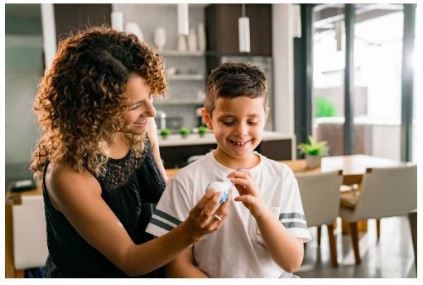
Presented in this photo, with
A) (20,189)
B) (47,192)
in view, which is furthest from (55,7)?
(47,192)

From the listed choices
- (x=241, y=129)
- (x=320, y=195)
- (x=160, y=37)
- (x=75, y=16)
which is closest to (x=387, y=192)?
(x=320, y=195)

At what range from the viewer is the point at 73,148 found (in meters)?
0.91

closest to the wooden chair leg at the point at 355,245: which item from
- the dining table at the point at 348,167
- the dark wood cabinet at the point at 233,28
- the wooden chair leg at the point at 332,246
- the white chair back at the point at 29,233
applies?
the wooden chair leg at the point at 332,246

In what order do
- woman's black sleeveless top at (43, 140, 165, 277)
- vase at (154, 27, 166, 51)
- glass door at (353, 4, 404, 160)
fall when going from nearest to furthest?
woman's black sleeveless top at (43, 140, 165, 277) → glass door at (353, 4, 404, 160) → vase at (154, 27, 166, 51)

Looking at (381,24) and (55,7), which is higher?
(55,7)

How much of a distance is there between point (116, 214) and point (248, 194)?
36 cm

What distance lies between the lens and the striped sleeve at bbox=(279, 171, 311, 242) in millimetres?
906

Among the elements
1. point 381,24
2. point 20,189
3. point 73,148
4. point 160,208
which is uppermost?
point 381,24

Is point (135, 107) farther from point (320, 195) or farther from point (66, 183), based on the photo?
point (320, 195)

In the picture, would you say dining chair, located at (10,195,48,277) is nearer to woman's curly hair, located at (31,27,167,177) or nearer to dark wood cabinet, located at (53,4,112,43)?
woman's curly hair, located at (31,27,167,177)

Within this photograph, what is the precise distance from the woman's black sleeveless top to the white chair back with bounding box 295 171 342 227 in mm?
1493

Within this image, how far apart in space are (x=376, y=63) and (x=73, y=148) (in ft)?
14.1

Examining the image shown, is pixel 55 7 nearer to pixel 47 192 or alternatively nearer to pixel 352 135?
pixel 352 135

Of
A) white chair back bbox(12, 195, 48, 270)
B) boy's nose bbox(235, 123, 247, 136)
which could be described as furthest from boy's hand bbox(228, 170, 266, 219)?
white chair back bbox(12, 195, 48, 270)
